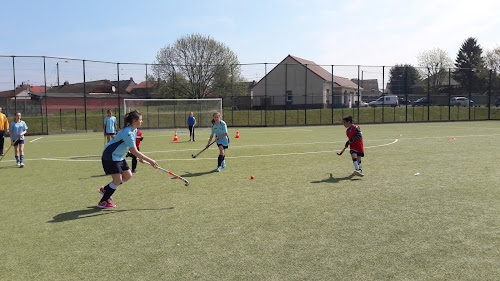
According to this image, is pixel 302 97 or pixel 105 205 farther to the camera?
pixel 302 97

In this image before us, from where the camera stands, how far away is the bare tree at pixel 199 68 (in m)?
43.9

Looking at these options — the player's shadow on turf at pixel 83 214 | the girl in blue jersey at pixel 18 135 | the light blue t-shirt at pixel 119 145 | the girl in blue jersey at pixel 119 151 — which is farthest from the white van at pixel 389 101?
the player's shadow on turf at pixel 83 214

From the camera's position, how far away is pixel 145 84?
40.6m

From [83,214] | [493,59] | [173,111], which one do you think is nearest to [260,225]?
[83,214]

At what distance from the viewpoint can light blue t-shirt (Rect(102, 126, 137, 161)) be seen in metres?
6.79

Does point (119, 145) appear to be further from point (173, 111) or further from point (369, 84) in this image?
point (369, 84)

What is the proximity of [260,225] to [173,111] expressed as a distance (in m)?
33.5

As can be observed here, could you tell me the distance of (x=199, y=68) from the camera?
49.0 meters

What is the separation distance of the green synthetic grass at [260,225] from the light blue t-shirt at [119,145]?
1.05 m

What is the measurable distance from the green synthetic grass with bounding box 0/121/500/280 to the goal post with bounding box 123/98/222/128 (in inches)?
969

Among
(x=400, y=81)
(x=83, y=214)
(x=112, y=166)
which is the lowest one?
(x=83, y=214)

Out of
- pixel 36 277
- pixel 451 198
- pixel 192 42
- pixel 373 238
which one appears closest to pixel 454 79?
pixel 192 42

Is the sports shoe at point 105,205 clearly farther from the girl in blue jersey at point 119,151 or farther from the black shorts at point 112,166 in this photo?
the black shorts at point 112,166

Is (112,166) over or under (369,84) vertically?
under
